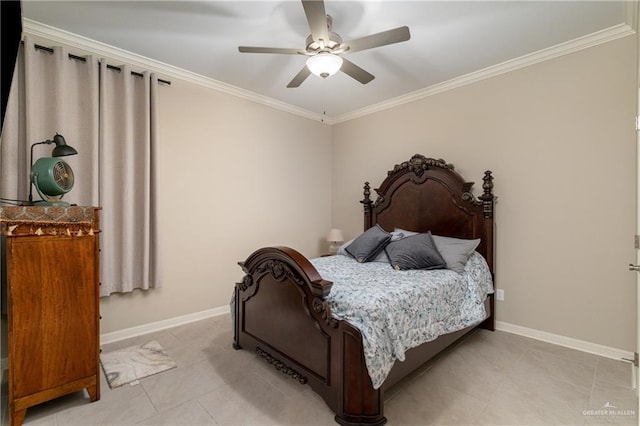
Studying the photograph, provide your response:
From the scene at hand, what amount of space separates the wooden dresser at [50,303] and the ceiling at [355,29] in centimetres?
165

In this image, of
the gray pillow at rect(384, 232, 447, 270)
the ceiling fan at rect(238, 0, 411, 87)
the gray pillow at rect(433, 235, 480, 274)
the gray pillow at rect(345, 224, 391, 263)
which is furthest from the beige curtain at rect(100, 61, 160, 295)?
the gray pillow at rect(433, 235, 480, 274)

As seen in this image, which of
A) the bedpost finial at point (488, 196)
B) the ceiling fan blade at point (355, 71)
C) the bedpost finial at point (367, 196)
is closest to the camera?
the ceiling fan blade at point (355, 71)

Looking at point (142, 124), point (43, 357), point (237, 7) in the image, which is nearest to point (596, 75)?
point (237, 7)

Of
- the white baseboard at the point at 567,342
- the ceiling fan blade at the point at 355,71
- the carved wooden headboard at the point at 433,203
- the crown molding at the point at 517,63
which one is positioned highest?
the crown molding at the point at 517,63

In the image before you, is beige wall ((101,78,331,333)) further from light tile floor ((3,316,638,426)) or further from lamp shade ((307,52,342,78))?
lamp shade ((307,52,342,78))

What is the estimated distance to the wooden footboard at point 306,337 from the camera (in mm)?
1690

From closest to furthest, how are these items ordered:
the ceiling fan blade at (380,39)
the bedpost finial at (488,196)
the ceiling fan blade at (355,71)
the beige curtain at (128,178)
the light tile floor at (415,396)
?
the light tile floor at (415,396) < the ceiling fan blade at (380,39) < the ceiling fan blade at (355,71) < the beige curtain at (128,178) < the bedpost finial at (488,196)

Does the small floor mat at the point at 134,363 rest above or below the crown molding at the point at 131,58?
below

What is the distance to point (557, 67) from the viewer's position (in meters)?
2.82

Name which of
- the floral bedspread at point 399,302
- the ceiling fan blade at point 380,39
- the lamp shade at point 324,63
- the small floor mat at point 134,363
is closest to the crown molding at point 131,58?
the lamp shade at point 324,63

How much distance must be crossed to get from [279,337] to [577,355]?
101 inches

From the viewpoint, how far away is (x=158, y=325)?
3119 millimetres

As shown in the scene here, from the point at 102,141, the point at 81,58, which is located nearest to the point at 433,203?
the point at 102,141

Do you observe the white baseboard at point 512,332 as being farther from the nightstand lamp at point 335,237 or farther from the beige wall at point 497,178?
the nightstand lamp at point 335,237
